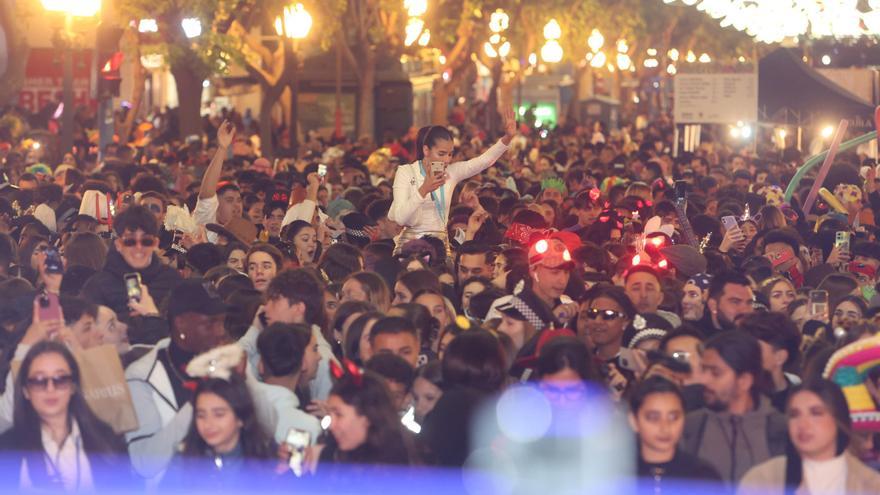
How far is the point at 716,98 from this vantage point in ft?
101

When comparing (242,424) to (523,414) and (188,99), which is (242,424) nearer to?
(523,414)

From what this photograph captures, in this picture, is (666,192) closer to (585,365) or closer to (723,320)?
(723,320)

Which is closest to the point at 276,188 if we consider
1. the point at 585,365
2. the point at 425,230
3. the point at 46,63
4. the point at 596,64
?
the point at 425,230

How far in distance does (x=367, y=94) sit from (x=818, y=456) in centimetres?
3156

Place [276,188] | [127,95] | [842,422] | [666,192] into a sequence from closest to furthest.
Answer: [842,422] < [276,188] < [666,192] < [127,95]

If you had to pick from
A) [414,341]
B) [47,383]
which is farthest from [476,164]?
[47,383]

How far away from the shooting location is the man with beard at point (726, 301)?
10.2m

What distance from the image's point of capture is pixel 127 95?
48.1m

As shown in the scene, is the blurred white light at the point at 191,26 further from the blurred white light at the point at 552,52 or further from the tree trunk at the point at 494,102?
the tree trunk at the point at 494,102

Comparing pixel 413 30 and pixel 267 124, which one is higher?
pixel 413 30

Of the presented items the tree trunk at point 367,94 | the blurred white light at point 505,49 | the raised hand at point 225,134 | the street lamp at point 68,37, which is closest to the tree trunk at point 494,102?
the blurred white light at point 505,49

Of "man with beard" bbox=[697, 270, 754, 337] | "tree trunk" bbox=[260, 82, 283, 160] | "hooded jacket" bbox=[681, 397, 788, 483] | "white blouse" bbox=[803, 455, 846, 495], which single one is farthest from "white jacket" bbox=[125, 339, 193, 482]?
"tree trunk" bbox=[260, 82, 283, 160]

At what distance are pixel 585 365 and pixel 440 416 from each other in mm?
707

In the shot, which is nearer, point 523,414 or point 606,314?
point 523,414
